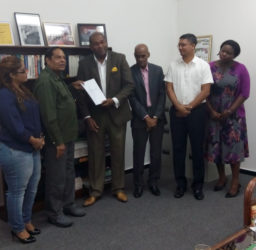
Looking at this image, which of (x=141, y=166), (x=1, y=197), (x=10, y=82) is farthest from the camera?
(x=141, y=166)

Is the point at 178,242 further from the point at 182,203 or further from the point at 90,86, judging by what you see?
the point at 90,86

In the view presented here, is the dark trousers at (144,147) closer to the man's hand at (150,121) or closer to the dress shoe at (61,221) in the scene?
the man's hand at (150,121)

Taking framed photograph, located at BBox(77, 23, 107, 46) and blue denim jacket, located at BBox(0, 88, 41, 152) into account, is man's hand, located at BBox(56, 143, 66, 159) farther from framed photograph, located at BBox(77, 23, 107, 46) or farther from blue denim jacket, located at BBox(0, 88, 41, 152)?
framed photograph, located at BBox(77, 23, 107, 46)

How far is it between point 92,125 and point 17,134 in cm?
93

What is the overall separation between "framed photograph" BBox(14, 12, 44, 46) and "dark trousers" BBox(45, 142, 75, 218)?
1.06 metres

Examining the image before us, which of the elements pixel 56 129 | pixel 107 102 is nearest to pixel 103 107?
pixel 107 102

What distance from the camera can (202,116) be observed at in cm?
308

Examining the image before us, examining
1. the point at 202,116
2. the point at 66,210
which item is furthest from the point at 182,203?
the point at 66,210

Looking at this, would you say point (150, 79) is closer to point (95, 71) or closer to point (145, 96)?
point (145, 96)

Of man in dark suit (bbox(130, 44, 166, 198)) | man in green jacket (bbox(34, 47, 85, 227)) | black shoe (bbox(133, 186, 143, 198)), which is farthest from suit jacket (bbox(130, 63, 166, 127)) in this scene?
man in green jacket (bbox(34, 47, 85, 227))

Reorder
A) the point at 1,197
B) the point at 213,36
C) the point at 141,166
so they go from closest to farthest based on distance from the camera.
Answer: the point at 1,197 → the point at 141,166 → the point at 213,36

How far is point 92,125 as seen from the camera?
2998 mm

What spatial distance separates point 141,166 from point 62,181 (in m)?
0.91

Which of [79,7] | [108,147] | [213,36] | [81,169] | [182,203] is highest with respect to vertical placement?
[79,7]
